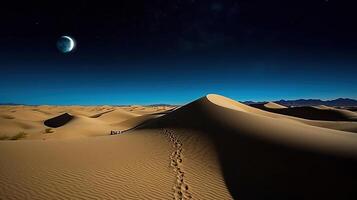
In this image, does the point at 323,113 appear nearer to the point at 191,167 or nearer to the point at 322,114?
the point at 322,114

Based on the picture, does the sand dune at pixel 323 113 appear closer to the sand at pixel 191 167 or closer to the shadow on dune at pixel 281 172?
the sand at pixel 191 167

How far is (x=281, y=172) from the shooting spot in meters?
8.95

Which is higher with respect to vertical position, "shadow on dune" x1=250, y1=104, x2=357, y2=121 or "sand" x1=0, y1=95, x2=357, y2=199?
"shadow on dune" x1=250, y1=104, x2=357, y2=121

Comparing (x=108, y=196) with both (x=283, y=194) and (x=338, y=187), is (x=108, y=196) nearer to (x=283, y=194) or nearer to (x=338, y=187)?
(x=283, y=194)

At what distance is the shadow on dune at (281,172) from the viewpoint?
24.9ft

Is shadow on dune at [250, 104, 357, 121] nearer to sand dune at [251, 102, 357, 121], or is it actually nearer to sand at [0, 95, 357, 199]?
sand dune at [251, 102, 357, 121]

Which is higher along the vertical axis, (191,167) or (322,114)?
(322,114)

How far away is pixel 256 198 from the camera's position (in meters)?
7.59

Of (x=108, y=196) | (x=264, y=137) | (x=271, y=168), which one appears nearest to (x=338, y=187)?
(x=271, y=168)

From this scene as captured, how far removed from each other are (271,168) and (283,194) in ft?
5.66

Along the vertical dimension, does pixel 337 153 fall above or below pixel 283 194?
above

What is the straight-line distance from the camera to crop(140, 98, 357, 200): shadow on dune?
758 centimetres

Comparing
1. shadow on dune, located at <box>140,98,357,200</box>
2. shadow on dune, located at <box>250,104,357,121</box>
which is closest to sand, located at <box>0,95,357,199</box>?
shadow on dune, located at <box>140,98,357,200</box>

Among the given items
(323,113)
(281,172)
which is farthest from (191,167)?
(323,113)
